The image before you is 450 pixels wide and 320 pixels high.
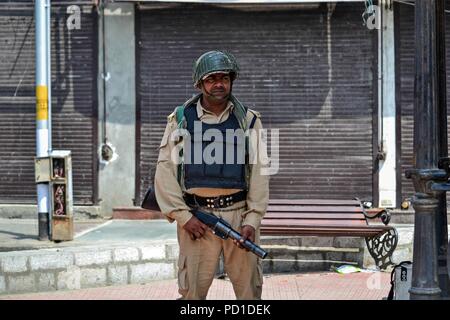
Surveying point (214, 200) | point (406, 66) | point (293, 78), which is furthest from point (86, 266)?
point (406, 66)

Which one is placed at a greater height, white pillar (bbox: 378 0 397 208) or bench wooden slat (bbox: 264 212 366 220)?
white pillar (bbox: 378 0 397 208)

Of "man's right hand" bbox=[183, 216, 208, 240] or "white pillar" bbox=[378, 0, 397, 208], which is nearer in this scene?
"man's right hand" bbox=[183, 216, 208, 240]

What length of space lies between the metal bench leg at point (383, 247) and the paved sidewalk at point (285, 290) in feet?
0.46

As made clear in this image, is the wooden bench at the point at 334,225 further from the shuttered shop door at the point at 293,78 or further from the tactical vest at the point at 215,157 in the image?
the tactical vest at the point at 215,157

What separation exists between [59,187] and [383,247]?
376cm

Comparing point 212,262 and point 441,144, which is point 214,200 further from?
point 441,144

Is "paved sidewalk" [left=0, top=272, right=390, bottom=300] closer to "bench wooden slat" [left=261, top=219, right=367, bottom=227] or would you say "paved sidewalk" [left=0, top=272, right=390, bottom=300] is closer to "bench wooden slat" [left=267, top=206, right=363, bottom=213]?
"bench wooden slat" [left=261, top=219, right=367, bottom=227]

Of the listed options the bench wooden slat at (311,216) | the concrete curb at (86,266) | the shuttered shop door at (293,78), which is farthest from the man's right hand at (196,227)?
the shuttered shop door at (293,78)

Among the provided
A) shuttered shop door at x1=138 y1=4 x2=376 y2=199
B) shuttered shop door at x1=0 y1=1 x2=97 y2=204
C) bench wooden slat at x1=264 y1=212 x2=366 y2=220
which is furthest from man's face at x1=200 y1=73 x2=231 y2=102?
shuttered shop door at x1=0 y1=1 x2=97 y2=204

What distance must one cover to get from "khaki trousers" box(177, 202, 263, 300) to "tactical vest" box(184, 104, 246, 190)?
197mm

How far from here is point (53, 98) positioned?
11.5 m

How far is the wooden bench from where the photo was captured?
8398 mm

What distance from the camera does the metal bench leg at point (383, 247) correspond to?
845cm

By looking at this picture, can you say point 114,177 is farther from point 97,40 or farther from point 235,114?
point 235,114
